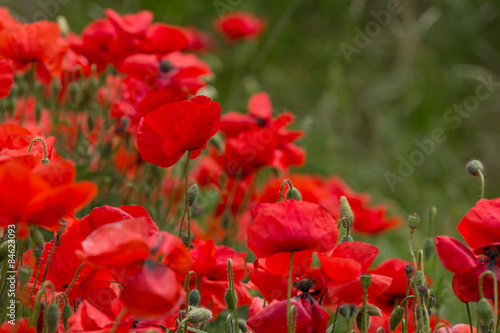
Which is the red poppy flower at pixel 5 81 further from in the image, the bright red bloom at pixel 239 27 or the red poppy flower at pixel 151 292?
the bright red bloom at pixel 239 27

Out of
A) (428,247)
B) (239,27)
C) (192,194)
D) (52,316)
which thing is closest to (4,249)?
(52,316)

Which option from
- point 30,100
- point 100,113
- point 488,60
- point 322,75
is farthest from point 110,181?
point 488,60

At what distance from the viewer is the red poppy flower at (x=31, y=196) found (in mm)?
655

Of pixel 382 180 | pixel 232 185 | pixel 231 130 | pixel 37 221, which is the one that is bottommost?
pixel 382 180

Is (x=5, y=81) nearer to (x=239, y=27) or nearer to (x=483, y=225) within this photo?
(x=483, y=225)

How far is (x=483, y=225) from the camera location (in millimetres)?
849

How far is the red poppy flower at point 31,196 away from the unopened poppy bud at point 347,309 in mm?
342

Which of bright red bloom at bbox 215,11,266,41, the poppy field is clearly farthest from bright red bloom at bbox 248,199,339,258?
bright red bloom at bbox 215,11,266,41

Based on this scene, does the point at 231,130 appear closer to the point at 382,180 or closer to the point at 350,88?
the point at 382,180

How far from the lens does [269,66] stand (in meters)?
4.23

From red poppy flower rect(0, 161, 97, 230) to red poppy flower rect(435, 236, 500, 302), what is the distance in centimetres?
45

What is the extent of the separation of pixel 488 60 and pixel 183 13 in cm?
201

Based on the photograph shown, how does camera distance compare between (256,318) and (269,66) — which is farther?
(269,66)

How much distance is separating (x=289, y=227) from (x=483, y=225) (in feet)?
0.85
